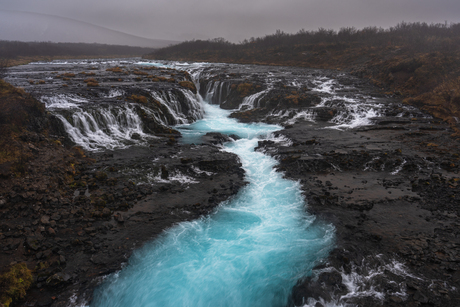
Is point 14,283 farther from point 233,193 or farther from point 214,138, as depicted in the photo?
point 214,138

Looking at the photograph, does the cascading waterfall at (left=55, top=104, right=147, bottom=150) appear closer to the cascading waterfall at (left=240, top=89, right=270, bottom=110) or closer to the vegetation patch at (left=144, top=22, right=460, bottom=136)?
the cascading waterfall at (left=240, top=89, right=270, bottom=110)

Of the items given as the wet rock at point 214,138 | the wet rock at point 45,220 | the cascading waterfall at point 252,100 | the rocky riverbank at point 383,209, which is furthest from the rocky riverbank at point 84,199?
the cascading waterfall at point 252,100

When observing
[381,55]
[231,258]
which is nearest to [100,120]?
[231,258]

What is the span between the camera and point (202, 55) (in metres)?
80.5

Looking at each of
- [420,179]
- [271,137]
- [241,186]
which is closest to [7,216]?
[241,186]

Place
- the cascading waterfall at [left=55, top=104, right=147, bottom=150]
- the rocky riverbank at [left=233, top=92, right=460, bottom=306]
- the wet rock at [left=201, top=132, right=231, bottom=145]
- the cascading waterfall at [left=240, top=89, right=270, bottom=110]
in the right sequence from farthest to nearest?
the cascading waterfall at [left=240, top=89, right=270, bottom=110] < the wet rock at [left=201, top=132, right=231, bottom=145] < the cascading waterfall at [left=55, top=104, right=147, bottom=150] < the rocky riverbank at [left=233, top=92, right=460, bottom=306]

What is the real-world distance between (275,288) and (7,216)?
9.59 metres

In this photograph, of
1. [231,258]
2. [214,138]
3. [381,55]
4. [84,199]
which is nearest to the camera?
[231,258]

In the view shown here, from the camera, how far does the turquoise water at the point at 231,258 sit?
7141 millimetres

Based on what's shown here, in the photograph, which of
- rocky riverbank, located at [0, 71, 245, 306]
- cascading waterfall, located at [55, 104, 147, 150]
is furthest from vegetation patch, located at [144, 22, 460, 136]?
rocky riverbank, located at [0, 71, 245, 306]

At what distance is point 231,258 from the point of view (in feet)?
28.0

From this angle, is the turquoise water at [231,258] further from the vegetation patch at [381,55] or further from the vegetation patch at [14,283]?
the vegetation patch at [381,55]

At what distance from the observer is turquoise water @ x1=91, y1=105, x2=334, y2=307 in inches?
281

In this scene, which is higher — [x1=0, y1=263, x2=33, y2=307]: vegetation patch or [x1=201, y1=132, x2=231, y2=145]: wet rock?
[x1=201, y1=132, x2=231, y2=145]: wet rock
